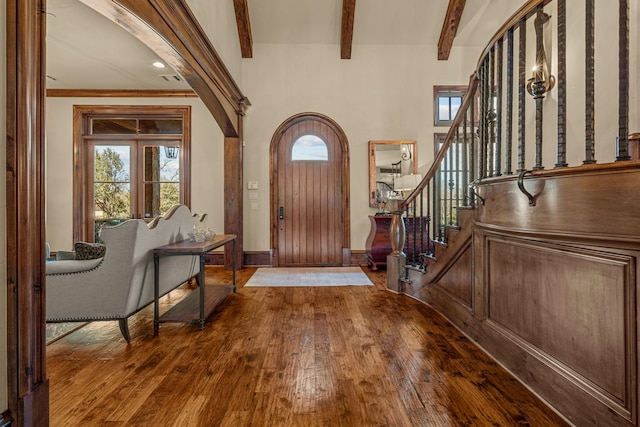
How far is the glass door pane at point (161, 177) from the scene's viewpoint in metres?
5.69

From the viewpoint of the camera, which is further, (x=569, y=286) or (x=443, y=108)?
(x=443, y=108)

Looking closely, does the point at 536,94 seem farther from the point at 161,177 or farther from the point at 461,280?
the point at 161,177

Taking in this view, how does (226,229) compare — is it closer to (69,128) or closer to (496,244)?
(69,128)

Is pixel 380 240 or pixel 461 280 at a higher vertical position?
pixel 380 240

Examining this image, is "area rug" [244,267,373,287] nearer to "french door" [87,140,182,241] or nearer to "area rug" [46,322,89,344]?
"area rug" [46,322,89,344]

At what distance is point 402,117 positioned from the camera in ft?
17.9

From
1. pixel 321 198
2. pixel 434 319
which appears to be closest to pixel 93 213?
pixel 321 198

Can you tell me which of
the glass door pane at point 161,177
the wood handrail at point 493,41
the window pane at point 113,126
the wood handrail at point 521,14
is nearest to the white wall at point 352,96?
the glass door pane at point 161,177

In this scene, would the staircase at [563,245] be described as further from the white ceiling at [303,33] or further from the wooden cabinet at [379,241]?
the white ceiling at [303,33]

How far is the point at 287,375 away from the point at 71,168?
569 cm

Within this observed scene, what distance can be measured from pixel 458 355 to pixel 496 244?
762mm

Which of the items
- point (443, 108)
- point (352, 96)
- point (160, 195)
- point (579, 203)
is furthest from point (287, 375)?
point (443, 108)

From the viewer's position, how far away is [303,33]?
5.28 metres

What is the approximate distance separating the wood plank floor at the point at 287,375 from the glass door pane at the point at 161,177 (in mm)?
3130
